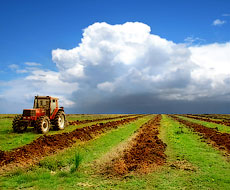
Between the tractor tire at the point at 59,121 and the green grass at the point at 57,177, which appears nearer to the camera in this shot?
the green grass at the point at 57,177

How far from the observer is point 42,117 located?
18156mm

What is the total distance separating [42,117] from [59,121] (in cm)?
330

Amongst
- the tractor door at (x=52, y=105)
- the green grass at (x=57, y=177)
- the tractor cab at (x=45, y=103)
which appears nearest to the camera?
the green grass at (x=57, y=177)

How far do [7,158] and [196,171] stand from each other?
8.24m

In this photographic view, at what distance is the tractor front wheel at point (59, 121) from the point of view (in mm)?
20750

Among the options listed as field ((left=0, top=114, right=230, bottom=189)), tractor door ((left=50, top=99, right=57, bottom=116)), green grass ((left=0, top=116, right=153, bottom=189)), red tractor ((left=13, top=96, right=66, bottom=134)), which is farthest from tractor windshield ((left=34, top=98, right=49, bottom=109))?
green grass ((left=0, top=116, right=153, bottom=189))

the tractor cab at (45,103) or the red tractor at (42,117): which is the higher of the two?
the tractor cab at (45,103)

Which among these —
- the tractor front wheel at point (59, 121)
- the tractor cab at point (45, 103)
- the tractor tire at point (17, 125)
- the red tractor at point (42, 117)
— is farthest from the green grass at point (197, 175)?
the tractor tire at point (17, 125)

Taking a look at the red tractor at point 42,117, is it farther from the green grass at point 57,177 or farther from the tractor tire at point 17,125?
the green grass at point 57,177

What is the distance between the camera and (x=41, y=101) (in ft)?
67.5

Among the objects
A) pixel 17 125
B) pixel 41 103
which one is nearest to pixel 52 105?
pixel 41 103

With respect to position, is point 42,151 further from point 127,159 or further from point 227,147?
point 227,147

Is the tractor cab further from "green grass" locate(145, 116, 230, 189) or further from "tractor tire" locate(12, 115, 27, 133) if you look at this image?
"green grass" locate(145, 116, 230, 189)

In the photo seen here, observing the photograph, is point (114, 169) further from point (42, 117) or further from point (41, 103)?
point (41, 103)
